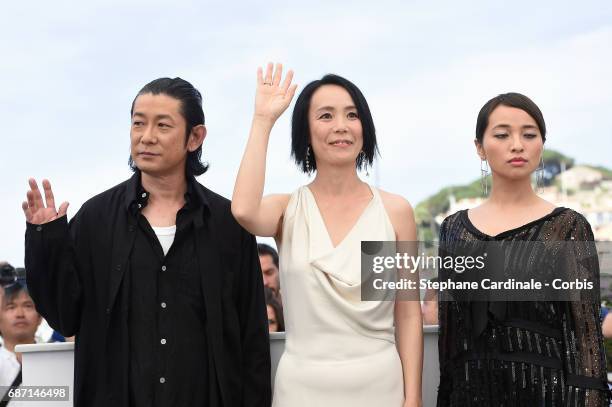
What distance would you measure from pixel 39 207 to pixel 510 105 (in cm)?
213

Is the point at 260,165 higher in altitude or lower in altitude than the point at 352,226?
higher

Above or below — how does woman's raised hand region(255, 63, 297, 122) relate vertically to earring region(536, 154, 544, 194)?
above

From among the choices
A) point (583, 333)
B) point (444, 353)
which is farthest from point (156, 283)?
point (583, 333)

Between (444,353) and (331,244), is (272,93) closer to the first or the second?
(331,244)

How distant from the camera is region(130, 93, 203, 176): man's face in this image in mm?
3645

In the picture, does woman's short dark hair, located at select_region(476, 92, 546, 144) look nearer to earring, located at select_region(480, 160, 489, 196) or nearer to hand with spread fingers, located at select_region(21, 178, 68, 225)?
earring, located at select_region(480, 160, 489, 196)

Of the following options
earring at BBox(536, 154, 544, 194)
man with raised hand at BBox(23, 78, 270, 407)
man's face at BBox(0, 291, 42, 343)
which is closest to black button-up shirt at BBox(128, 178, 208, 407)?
man with raised hand at BBox(23, 78, 270, 407)

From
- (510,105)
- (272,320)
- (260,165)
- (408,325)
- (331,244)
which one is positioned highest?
(510,105)

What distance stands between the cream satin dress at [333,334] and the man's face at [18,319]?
10.9 ft

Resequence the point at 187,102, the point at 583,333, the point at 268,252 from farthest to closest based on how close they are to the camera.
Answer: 1. the point at 268,252
2. the point at 187,102
3. the point at 583,333

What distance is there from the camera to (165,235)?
3.68 metres

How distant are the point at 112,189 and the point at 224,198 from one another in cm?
54

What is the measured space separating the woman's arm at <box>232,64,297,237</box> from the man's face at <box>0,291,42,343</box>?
3256mm

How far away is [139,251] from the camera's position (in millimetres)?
3613
